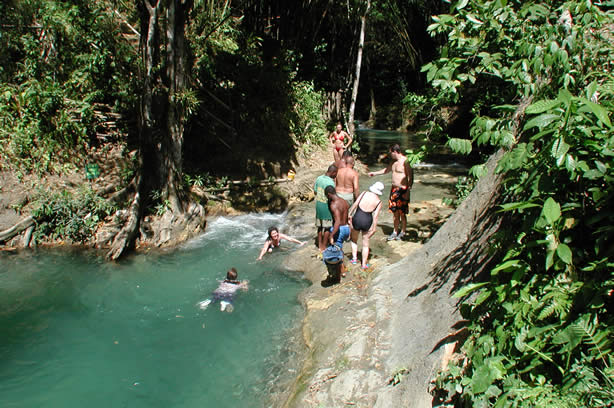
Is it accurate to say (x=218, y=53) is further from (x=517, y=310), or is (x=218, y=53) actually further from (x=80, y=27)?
(x=517, y=310)

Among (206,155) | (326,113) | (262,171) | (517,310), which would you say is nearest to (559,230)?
(517,310)

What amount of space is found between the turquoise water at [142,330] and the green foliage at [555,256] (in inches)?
122

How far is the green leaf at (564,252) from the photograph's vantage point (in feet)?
8.07

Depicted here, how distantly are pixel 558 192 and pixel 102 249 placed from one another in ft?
30.3

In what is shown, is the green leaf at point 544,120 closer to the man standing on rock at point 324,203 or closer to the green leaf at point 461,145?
the green leaf at point 461,145

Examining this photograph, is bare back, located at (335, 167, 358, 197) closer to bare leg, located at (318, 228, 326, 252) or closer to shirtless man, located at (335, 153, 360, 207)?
shirtless man, located at (335, 153, 360, 207)

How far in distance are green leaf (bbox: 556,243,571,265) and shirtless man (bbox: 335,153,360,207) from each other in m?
4.98

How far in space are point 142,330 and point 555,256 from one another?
233 inches

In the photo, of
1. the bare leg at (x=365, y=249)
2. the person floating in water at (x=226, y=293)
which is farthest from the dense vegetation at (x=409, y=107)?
the person floating in water at (x=226, y=293)

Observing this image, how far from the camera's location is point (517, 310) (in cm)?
274

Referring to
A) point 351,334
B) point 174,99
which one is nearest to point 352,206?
point 351,334

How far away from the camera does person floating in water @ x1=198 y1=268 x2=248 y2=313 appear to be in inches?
275

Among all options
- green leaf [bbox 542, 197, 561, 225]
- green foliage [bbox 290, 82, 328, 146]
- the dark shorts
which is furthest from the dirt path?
green foliage [bbox 290, 82, 328, 146]

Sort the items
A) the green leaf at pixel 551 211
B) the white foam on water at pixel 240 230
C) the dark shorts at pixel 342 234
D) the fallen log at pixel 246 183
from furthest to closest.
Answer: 1. the fallen log at pixel 246 183
2. the white foam on water at pixel 240 230
3. the dark shorts at pixel 342 234
4. the green leaf at pixel 551 211
